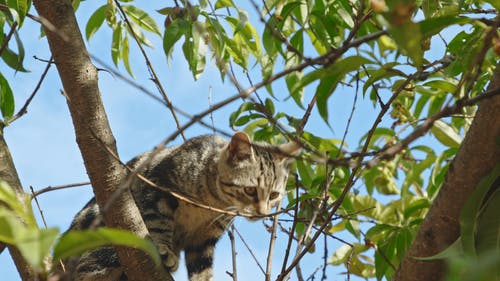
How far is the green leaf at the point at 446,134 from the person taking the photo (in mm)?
3697

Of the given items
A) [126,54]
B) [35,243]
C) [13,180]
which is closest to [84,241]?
[35,243]

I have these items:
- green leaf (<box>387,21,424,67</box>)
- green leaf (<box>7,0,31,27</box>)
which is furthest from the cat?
green leaf (<box>387,21,424,67</box>)

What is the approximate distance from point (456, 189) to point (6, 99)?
1.76m

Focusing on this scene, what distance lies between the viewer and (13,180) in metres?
2.85

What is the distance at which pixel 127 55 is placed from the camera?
137 inches

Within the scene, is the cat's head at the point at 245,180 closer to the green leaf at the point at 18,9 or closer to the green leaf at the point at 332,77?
the green leaf at the point at 18,9

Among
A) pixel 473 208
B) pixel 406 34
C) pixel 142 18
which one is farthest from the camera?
pixel 142 18

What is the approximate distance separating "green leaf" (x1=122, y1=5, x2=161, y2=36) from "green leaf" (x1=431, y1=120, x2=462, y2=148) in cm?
146

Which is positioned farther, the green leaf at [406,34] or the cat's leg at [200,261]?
the cat's leg at [200,261]

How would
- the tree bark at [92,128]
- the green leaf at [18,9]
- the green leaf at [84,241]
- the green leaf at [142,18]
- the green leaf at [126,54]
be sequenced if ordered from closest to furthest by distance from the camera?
1. the green leaf at [84,241]
2. the green leaf at [18,9]
3. the tree bark at [92,128]
4. the green leaf at [142,18]
5. the green leaf at [126,54]

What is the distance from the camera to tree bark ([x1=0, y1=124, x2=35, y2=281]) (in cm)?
272

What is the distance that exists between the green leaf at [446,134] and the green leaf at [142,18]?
1.46m

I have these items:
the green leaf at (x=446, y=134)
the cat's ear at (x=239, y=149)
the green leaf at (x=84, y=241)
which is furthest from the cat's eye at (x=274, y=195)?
the green leaf at (x=84, y=241)

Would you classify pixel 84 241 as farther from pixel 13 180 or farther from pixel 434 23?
pixel 13 180
